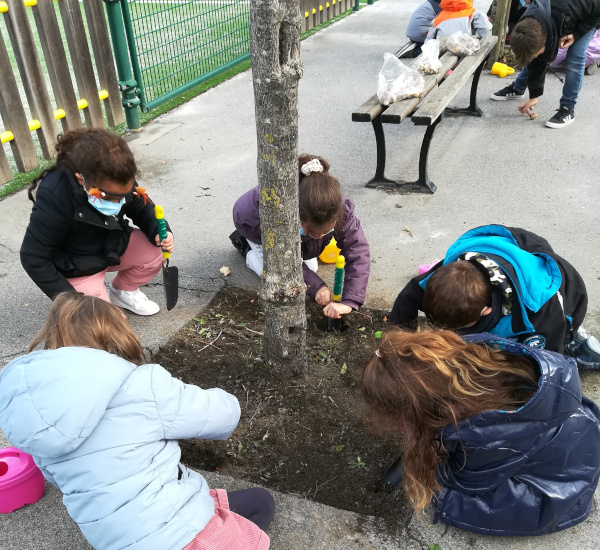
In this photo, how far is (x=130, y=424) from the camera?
4.93 ft

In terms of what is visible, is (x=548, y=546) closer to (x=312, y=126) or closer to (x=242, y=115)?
(x=312, y=126)

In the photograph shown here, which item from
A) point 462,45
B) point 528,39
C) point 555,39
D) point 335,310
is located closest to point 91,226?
point 335,310

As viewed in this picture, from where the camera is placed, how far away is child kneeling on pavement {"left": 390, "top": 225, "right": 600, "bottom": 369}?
6.89 ft

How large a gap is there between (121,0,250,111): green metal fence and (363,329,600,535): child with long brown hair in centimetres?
459

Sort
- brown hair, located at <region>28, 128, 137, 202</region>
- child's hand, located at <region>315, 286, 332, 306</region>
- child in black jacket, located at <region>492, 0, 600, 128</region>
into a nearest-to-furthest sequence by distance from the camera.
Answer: brown hair, located at <region>28, 128, 137, 202</region> → child's hand, located at <region>315, 286, 332, 306</region> → child in black jacket, located at <region>492, 0, 600, 128</region>

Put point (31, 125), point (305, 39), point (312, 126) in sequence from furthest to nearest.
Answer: point (305, 39) → point (312, 126) → point (31, 125)

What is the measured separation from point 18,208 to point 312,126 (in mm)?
2833

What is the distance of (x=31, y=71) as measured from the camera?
4.46m

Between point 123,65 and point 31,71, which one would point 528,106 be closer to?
point 123,65


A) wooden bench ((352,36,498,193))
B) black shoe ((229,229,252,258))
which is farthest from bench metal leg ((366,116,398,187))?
black shoe ((229,229,252,258))

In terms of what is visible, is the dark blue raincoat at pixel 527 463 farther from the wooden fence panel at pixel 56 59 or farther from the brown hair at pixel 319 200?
the wooden fence panel at pixel 56 59

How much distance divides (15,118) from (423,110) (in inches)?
124

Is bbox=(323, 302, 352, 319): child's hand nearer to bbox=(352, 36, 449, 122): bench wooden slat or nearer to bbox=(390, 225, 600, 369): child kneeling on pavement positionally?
bbox=(390, 225, 600, 369): child kneeling on pavement

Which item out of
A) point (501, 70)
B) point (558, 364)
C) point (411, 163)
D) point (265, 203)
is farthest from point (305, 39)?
point (558, 364)
